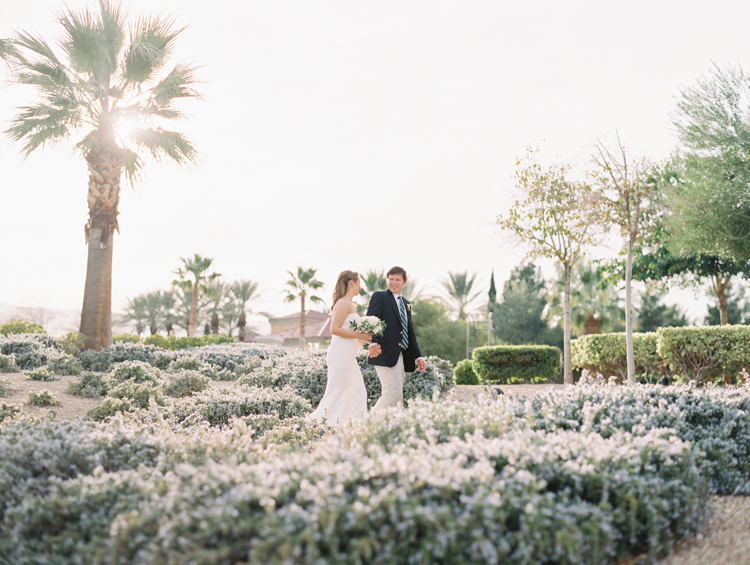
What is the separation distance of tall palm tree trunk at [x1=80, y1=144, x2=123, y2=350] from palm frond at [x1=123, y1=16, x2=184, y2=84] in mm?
1997

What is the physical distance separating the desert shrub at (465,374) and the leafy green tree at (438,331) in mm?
12740

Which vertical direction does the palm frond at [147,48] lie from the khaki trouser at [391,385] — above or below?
above

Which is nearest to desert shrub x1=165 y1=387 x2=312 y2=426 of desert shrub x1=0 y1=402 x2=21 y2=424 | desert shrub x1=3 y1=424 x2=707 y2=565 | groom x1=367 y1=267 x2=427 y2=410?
groom x1=367 y1=267 x2=427 y2=410

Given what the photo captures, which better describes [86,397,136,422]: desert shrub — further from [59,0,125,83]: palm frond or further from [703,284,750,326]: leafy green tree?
[703,284,750,326]: leafy green tree

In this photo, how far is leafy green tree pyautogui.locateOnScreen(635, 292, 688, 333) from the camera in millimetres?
A: 34031

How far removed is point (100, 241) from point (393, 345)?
393 inches

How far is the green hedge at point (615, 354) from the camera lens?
13.5m

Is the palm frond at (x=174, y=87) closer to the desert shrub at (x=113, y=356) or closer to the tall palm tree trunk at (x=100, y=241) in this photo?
the tall palm tree trunk at (x=100, y=241)

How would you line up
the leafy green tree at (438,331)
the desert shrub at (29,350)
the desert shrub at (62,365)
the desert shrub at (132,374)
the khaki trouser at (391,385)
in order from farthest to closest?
1. the leafy green tree at (438,331)
2. the desert shrub at (29,350)
3. the desert shrub at (62,365)
4. the desert shrub at (132,374)
5. the khaki trouser at (391,385)

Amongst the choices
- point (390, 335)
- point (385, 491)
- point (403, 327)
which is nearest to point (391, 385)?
point (390, 335)

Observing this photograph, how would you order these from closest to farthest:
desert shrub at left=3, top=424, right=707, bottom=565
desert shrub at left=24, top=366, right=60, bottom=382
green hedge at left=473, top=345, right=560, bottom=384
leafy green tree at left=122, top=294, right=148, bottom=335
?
desert shrub at left=3, top=424, right=707, bottom=565 → desert shrub at left=24, top=366, right=60, bottom=382 → green hedge at left=473, top=345, right=560, bottom=384 → leafy green tree at left=122, top=294, right=148, bottom=335

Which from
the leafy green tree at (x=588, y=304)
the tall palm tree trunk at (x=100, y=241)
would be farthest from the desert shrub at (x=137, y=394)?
the leafy green tree at (x=588, y=304)

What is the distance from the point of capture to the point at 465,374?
18156 mm

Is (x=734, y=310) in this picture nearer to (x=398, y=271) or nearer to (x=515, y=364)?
(x=515, y=364)
